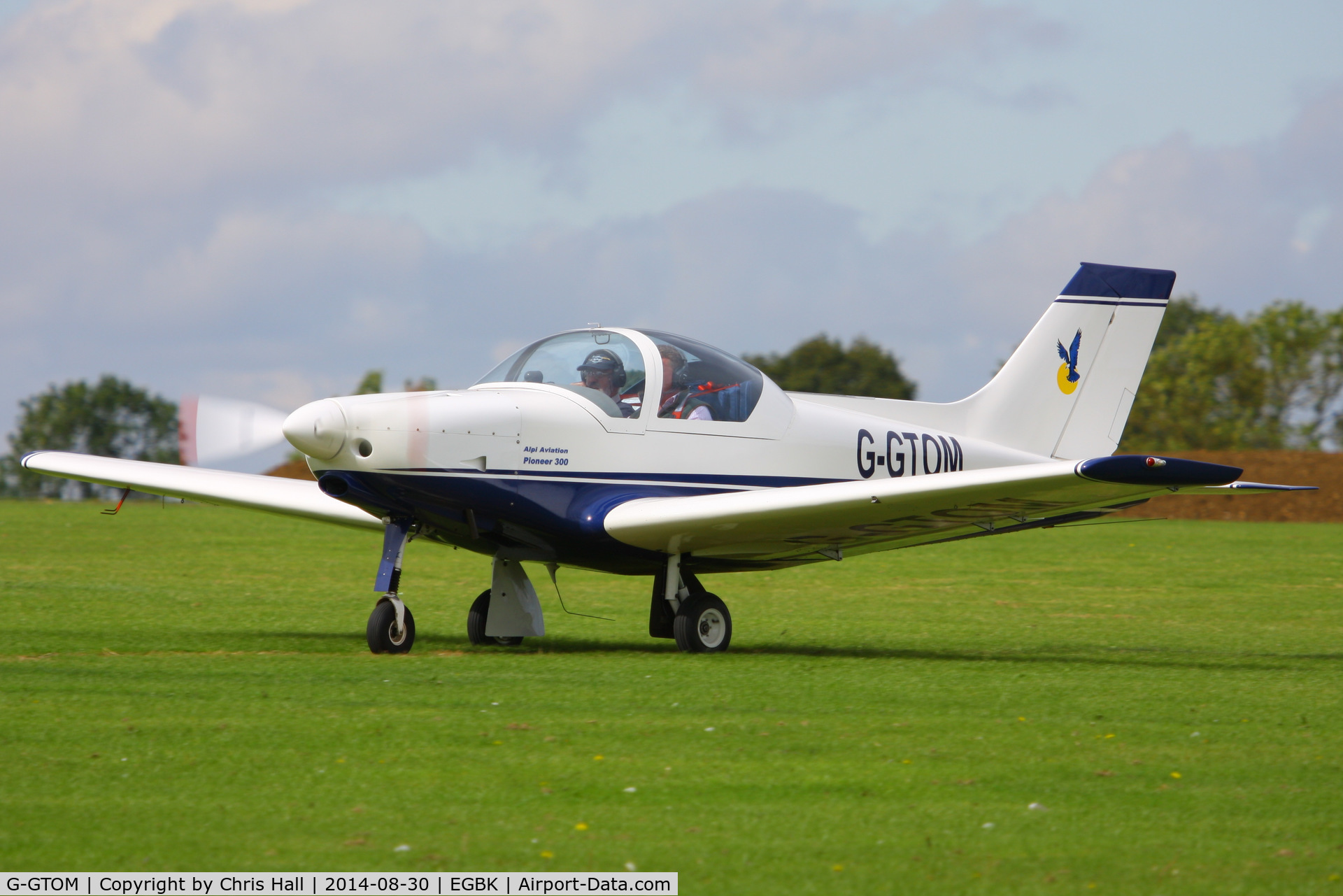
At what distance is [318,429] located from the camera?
32.5 ft

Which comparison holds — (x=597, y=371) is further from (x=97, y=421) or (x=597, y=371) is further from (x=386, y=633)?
(x=97, y=421)

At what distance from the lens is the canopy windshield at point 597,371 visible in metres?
11.3

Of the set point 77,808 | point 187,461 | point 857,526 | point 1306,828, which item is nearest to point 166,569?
point 187,461

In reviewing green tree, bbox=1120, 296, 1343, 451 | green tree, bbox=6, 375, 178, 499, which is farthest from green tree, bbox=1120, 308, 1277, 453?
green tree, bbox=6, 375, 178, 499

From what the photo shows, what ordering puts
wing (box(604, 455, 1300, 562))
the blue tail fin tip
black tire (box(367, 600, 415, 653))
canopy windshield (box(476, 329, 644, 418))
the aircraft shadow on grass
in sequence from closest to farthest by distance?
wing (box(604, 455, 1300, 562)), black tire (box(367, 600, 415, 653)), the aircraft shadow on grass, canopy windshield (box(476, 329, 644, 418)), the blue tail fin tip

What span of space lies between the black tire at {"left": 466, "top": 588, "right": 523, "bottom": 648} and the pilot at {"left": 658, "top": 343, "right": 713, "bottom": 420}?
2153mm

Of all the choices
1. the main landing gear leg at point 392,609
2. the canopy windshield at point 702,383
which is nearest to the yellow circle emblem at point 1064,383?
the canopy windshield at point 702,383

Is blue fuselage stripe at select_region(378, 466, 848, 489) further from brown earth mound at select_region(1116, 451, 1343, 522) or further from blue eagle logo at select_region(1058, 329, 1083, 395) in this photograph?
brown earth mound at select_region(1116, 451, 1343, 522)

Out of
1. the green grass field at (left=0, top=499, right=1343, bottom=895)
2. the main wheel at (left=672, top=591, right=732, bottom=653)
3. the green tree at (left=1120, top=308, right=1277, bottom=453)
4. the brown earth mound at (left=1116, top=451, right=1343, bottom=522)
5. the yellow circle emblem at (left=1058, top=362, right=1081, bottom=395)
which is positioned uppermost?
the green tree at (left=1120, top=308, right=1277, bottom=453)

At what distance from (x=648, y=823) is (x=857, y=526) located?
19.6 ft

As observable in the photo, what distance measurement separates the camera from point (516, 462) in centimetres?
1079

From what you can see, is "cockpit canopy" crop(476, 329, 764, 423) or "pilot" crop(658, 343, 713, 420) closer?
"cockpit canopy" crop(476, 329, 764, 423)

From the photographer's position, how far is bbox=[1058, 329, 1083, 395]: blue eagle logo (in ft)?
46.6

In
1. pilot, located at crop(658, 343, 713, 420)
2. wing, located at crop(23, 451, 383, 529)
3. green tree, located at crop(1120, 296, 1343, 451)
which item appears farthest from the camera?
green tree, located at crop(1120, 296, 1343, 451)
